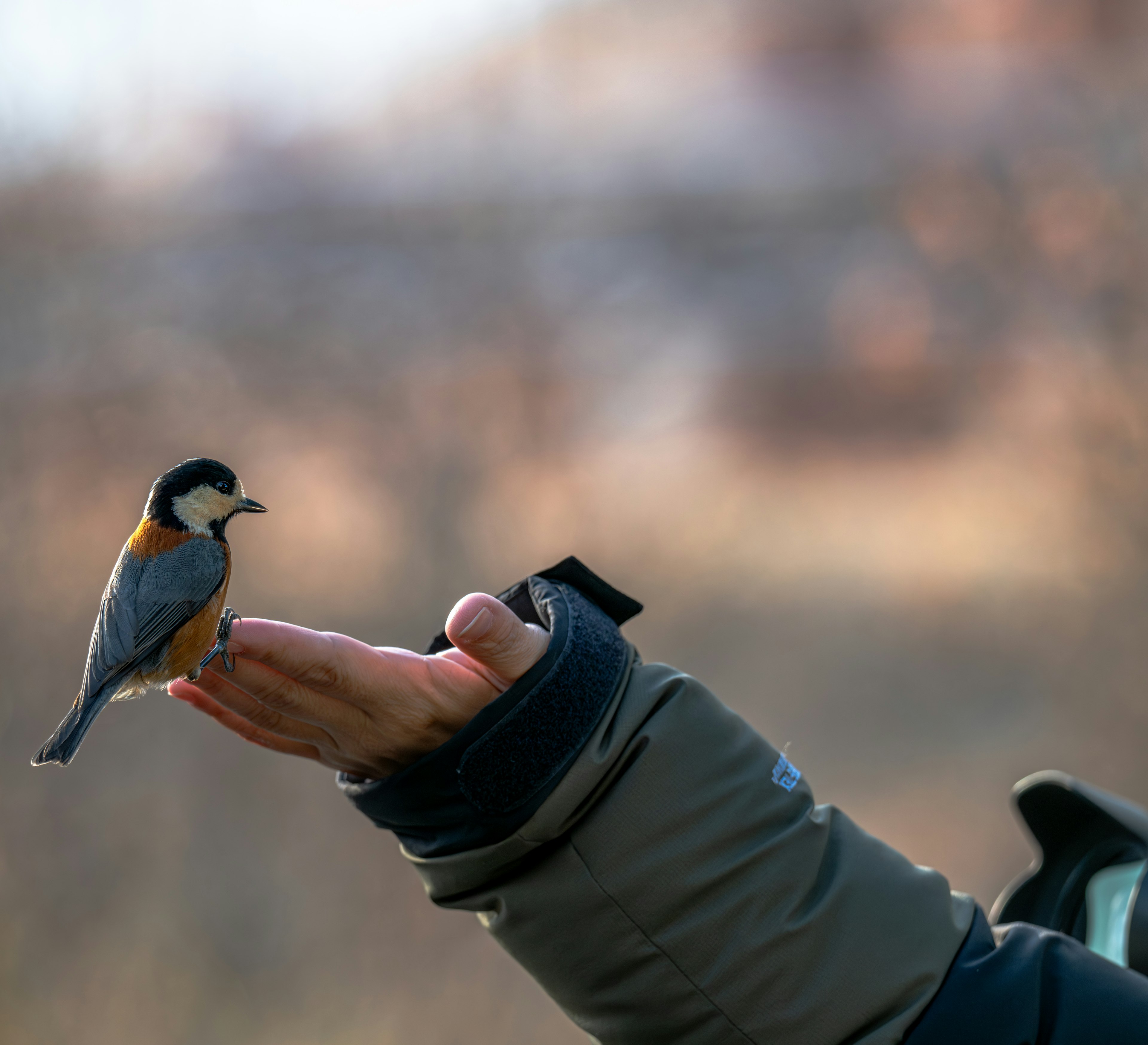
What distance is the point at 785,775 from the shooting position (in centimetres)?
103

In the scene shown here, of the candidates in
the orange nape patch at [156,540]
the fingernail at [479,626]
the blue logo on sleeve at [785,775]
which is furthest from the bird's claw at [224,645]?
the blue logo on sleeve at [785,775]

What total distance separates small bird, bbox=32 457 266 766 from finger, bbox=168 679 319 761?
0.03 meters

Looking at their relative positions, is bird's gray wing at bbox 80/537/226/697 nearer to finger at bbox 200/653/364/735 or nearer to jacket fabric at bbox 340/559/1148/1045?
finger at bbox 200/653/364/735

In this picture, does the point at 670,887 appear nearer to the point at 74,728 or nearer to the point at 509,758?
the point at 509,758

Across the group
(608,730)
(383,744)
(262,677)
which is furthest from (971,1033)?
(262,677)

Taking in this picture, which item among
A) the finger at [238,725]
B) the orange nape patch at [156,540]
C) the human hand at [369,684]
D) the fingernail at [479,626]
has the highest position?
the orange nape patch at [156,540]

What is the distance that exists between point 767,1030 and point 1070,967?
34cm

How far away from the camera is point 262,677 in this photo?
3.22 feet

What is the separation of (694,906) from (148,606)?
74 cm

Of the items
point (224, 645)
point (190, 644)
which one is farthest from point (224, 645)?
point (190, 644)

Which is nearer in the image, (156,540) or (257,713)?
(257,713)

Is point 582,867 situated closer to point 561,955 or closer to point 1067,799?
point 561,955

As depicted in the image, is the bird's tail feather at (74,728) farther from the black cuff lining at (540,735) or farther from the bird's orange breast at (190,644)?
the black cuff lining at (540,735)

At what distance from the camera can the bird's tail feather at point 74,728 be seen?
0.99 metres
